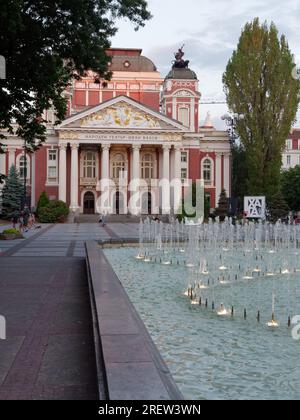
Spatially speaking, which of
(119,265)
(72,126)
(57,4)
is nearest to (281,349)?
(119,265)

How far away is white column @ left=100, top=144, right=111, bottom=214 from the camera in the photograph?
185 ft

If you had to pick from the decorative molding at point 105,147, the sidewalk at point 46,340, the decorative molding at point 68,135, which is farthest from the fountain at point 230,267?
the decorative molding at point 68,135

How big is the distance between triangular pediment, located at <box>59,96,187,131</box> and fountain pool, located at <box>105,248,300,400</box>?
43267mm

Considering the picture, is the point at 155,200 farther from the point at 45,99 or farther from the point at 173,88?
the point at 45,99

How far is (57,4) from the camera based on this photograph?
1482cm

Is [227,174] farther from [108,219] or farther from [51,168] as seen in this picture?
[51,168]

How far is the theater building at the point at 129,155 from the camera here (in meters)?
56.4

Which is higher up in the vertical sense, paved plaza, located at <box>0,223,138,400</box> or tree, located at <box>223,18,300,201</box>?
tree, located at <box>223,18,300,201</box>

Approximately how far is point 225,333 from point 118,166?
52.8 metres

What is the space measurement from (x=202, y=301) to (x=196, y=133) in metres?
51.8

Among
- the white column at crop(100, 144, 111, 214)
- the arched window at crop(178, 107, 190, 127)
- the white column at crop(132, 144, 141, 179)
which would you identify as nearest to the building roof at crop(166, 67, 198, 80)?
the arched window at crop(178, 107, 190, 127)

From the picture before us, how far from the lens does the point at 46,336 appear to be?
7590mm

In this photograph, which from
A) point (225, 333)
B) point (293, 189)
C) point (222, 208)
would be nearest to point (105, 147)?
point (222, 208)

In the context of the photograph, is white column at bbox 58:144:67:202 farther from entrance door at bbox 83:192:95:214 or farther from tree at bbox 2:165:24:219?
tree at bbox 2:165:24:219
